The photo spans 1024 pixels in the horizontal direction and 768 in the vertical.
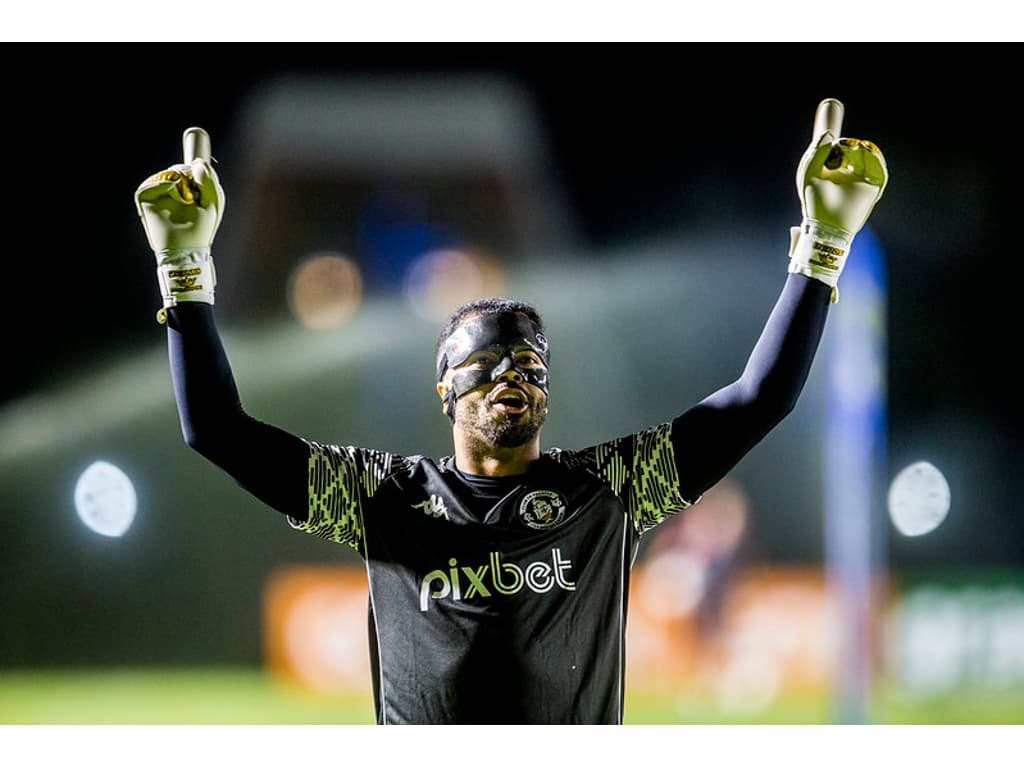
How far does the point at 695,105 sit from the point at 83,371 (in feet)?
9.75

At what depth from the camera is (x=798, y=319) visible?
84.0 inches

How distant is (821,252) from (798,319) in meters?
0.15

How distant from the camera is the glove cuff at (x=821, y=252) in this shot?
2170 mm

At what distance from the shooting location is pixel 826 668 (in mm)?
5039

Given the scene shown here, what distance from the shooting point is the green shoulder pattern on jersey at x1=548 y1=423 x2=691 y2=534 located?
A: 7.19ft

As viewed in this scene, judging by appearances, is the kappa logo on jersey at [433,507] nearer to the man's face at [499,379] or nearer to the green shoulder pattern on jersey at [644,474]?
the man's face at [499,379]

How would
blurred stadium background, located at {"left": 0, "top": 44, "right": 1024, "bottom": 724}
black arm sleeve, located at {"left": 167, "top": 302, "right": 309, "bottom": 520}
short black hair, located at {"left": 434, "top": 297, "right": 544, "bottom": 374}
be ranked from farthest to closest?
blurred stadium background, located at {"left": 0, "top": 44, "right": 1024, "bottom": 724} → short black hair, located at {"left": 434, "top": 297, "right": 544, "bottom": 374} → black arm sleeve, located at {"left": 167, "top": 302, "right": 309, "bottom": 520}

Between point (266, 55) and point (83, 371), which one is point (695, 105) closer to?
point (266, 55)

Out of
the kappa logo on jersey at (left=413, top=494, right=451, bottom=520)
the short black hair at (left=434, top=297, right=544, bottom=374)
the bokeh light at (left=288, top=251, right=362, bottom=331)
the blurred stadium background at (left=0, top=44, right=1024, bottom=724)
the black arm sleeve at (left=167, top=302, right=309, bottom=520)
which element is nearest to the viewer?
the black arm sleeve at (left=167, top=302, right=309, bottom=520)

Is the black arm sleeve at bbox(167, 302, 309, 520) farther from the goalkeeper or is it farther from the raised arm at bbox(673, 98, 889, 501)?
the raised arm at bbox(673, 98, 889, 501)

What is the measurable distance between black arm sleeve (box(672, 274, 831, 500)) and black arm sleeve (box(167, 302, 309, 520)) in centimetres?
77

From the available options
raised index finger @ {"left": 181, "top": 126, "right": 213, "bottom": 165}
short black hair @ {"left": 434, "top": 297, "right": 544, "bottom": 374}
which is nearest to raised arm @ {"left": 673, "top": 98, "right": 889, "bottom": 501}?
short black hair @ {"left": 434, "top": 297, "right": 544, "bottom": 374}

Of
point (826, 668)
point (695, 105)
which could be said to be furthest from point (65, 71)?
point (826, 668)

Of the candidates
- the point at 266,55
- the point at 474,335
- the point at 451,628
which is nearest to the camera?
the point at 451,628
